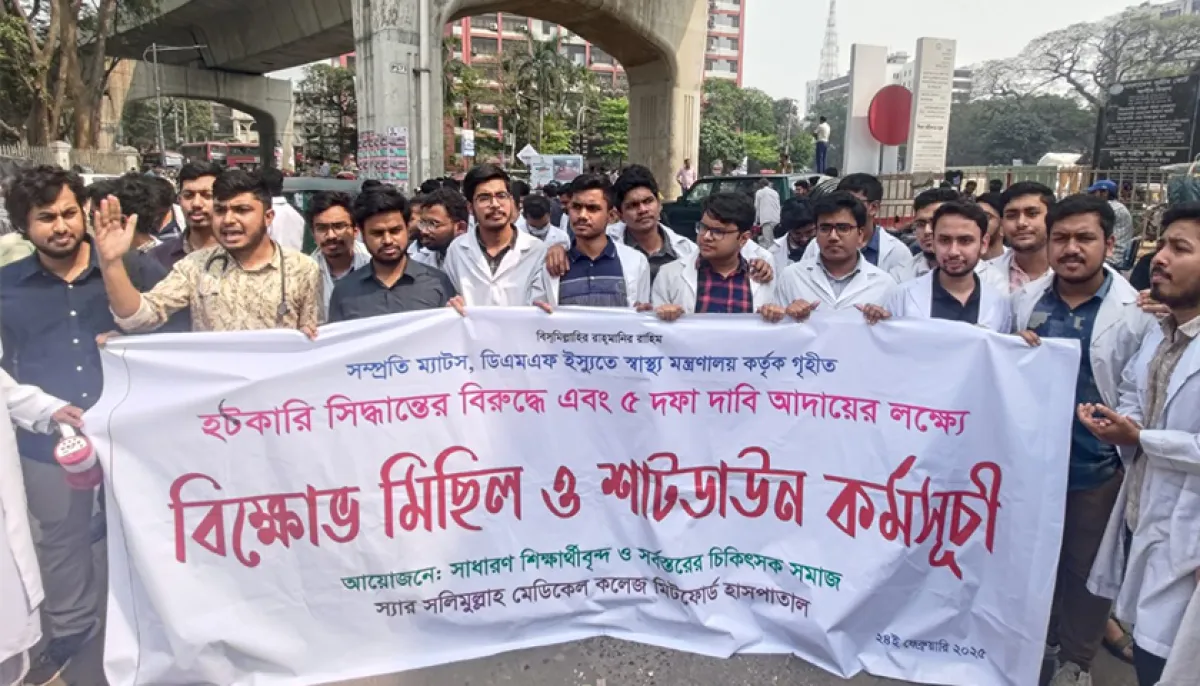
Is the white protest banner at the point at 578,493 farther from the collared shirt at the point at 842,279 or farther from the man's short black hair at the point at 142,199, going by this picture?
the man's short black hair at the point at 142,199

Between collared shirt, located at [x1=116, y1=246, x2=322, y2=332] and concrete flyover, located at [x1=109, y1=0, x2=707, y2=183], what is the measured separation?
37.0 feet

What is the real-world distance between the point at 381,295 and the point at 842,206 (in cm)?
198

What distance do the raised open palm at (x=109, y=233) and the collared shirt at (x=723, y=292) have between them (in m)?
2.14

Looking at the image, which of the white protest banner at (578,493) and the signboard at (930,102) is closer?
the white protest banner at (578,493)

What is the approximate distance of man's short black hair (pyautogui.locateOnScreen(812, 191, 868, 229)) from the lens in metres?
3.28

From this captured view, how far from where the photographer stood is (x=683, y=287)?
333cm

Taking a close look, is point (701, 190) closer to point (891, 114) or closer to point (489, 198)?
point (891, 114)

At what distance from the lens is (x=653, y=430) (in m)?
2.79

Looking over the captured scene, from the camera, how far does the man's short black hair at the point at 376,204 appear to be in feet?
9.91

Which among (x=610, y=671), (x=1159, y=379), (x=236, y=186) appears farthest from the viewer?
(x=236, y=186)

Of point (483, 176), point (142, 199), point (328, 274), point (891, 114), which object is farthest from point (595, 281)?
point (891, 114)

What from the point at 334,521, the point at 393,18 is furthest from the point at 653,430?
the point at 393,18

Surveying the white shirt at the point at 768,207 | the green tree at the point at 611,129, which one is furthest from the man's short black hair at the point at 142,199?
the green tree at the point at 611,129

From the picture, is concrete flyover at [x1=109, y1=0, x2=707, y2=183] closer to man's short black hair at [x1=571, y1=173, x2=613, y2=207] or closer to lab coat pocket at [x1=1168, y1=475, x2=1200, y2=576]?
man's short black hair at [x1=571, y1=173, x2=613, y2=207]
